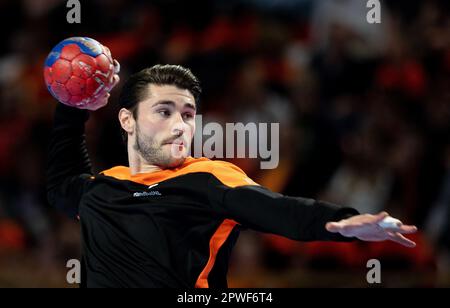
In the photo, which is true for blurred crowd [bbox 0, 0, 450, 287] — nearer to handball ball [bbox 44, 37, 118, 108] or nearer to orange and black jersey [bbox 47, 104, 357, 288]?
handball ball [bbox 44, 37, 118, 108]

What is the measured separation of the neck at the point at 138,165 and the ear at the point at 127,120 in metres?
0.12

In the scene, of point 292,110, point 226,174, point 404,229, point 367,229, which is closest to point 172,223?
point 226,174

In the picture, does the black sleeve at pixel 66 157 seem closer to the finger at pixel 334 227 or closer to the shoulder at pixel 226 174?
the shoulder at pixel 226 174

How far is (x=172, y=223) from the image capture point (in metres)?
4.45

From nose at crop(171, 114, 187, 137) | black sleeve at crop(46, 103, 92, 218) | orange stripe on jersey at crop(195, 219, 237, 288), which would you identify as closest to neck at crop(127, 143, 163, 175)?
nose at crop(171, 114, 187, 137)

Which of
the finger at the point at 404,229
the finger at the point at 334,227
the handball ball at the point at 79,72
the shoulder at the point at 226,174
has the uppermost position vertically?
the handball ball at the point at 79,72

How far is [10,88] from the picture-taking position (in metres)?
11.0

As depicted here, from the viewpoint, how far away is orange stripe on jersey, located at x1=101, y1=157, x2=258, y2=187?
4.36 m

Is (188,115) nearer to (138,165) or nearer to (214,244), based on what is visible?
(138,165)

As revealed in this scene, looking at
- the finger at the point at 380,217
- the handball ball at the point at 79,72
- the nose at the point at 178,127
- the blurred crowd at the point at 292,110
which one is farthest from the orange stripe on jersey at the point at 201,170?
the blurred crowd at the point at 292,110

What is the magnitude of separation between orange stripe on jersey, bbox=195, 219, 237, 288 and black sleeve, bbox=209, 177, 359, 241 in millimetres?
137

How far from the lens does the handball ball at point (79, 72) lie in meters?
5.18
